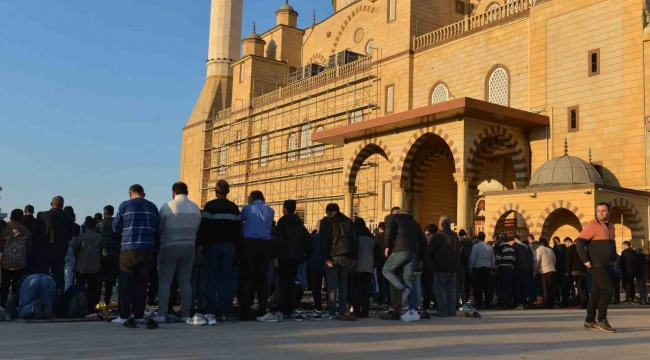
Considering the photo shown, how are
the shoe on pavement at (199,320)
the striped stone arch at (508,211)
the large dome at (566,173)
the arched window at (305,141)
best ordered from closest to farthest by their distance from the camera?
the shoe on pavement at (199,320) < the striped stone arch at (508,211) < the large dome at (566,173) < the arched window at (305,141)

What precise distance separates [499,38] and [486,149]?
4.03m

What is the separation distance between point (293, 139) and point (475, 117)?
15156 millimetres

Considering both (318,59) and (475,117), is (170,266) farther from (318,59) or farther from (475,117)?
(318,59)

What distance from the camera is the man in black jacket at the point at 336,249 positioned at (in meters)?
8.45

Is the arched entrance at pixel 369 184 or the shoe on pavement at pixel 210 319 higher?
the arched entrance at pixel 369 184

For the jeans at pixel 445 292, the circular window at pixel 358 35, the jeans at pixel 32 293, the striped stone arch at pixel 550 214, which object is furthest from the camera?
the circular window at pixel 358 35

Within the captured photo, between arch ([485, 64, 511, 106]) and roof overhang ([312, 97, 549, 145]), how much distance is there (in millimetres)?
1694

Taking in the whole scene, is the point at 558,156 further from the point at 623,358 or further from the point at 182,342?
the point at 182,342

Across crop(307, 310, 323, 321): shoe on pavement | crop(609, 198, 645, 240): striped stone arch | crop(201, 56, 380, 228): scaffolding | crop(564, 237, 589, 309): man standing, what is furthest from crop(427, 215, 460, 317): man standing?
crop(201, 56, 380, 228): scaffolding

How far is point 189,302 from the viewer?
7707 millimetres

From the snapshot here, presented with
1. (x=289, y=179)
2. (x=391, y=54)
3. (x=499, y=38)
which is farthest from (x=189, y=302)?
(x=289, y=179)

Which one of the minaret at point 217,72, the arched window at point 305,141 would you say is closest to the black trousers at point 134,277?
the arched window at point 305,141

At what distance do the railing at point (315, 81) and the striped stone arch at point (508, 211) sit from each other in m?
11.5

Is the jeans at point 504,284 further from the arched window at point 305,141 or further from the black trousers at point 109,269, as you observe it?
the arched window at point 305,141
